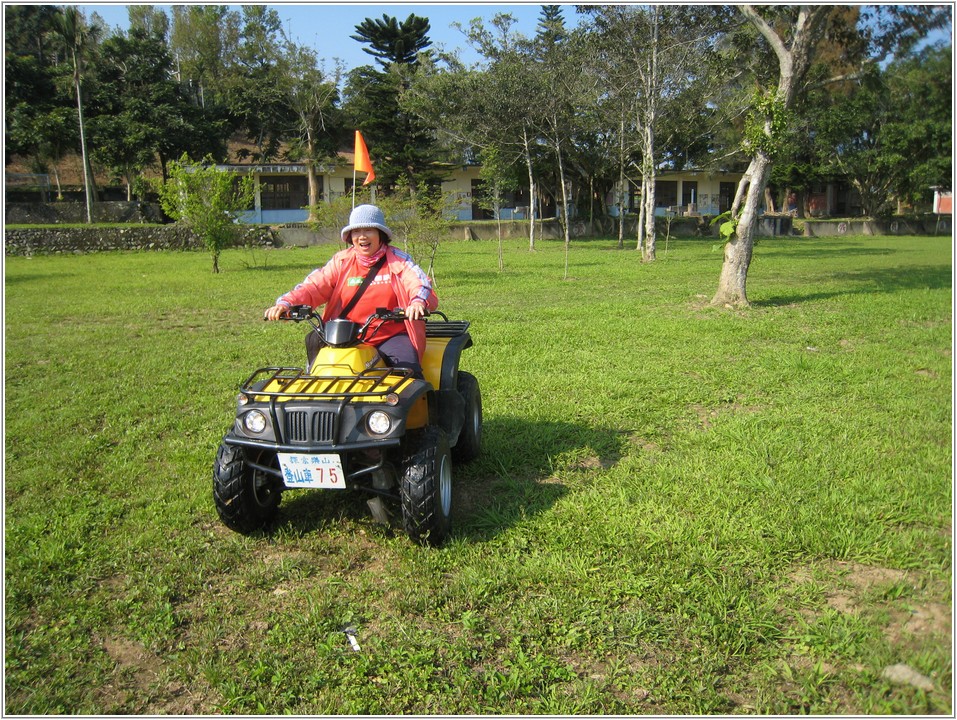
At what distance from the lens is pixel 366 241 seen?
13.2 feet

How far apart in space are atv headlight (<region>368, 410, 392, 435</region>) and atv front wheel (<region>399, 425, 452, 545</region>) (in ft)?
0.77

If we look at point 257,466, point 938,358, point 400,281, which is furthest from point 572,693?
point 938,358

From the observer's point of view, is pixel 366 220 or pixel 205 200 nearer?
pixel 366 220

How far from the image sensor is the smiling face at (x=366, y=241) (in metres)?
4.01

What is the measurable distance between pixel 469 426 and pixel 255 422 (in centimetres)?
145

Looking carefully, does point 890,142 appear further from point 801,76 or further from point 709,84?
point 801,76

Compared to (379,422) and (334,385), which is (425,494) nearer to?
(379,422)

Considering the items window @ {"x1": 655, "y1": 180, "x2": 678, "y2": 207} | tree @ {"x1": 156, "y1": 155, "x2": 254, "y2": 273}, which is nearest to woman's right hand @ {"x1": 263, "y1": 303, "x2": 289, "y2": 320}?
tree @ {"x1": 156, "y1": 155, "x2": 254, "y2": 273}

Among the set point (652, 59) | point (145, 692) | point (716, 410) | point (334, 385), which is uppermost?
point (652, 59)

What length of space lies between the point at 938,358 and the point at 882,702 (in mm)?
5828

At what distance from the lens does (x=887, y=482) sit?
13.0 feet

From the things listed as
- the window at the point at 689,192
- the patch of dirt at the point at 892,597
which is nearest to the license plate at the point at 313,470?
the patch of dirt at the point at 892,597

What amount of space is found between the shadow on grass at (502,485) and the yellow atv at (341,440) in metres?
0.22

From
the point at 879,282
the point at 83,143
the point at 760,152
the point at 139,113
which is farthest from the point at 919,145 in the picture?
the point at 83,143
